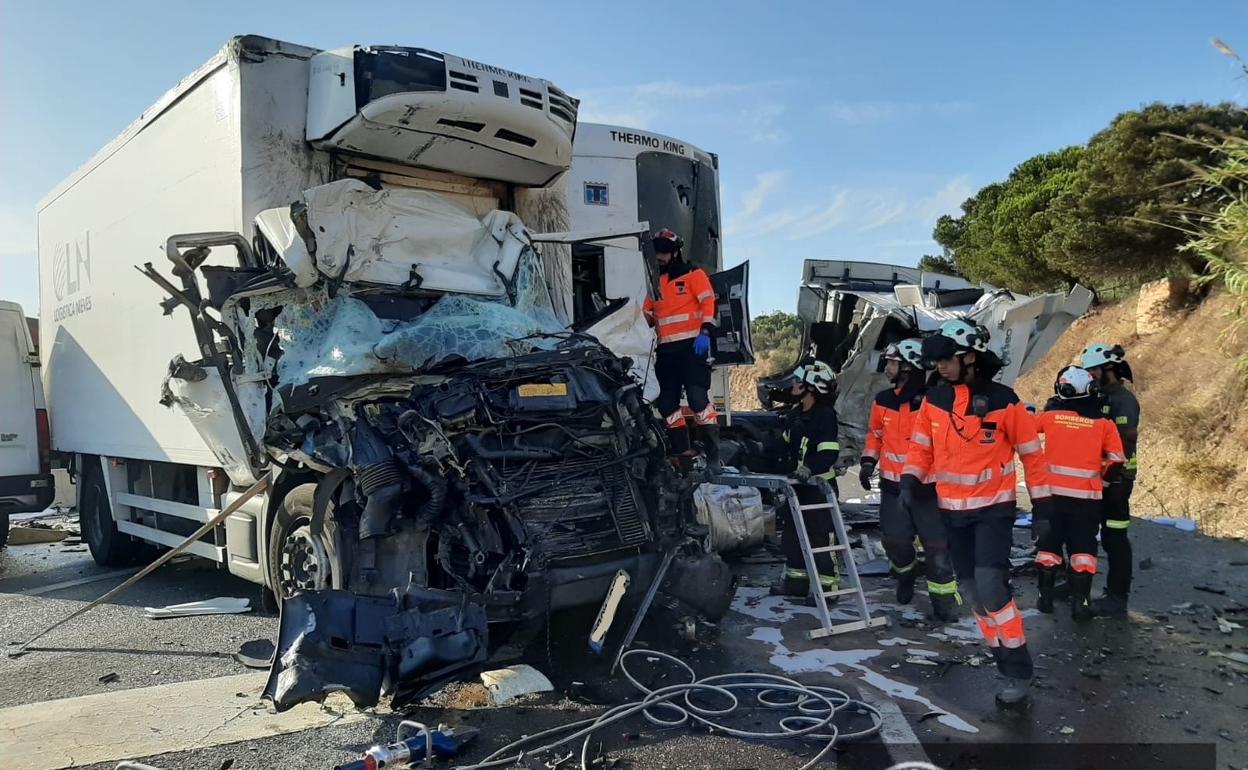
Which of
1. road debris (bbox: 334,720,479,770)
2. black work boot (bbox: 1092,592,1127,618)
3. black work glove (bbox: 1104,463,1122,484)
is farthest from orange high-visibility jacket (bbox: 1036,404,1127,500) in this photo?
road debris (bbox: 334,720,479,770)

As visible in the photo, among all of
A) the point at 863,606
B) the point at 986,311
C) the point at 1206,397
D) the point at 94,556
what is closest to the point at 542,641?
the point at 863,606

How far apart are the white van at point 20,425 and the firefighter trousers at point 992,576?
861 centimetres

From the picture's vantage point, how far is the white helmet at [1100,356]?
5.96m

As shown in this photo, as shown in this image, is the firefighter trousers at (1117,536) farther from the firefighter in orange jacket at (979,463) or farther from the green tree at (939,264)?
the green tree at (939,264)

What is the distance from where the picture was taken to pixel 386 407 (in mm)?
4215

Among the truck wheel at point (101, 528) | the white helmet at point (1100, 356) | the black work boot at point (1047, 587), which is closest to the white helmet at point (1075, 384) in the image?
the white helmet at point (1100, 356)

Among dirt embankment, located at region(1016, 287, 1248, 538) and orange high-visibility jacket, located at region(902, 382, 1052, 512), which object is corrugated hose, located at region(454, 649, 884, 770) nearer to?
orange high-visibility jacket, located at region(902, 382, 1052, 512)

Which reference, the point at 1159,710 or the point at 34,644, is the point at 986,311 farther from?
the point at 34,644

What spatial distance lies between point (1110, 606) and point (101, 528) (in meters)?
8.35

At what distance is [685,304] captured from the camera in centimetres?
618

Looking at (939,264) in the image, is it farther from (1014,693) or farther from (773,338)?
(1014,693)

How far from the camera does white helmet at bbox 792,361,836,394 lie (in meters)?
6.34

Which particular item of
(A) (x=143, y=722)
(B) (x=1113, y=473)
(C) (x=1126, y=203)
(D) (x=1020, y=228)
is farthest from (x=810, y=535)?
(D) (x=1020, y=228)

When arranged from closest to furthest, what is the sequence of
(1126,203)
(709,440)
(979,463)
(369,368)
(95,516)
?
(979,463), (369,368), (709,440), (95,516), (1126,203)
